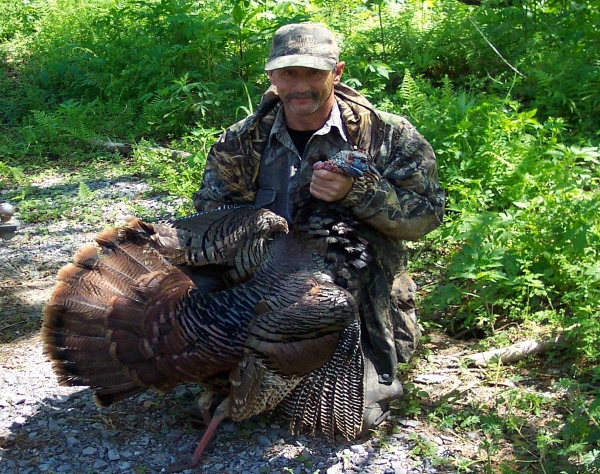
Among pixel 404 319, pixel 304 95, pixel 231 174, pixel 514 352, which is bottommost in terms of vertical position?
pixel 514 352

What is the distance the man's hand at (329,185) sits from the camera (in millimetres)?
3475

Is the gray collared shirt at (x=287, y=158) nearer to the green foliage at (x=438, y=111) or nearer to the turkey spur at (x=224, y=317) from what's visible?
the turkey spur at (x=224, y=317)

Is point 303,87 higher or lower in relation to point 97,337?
higher

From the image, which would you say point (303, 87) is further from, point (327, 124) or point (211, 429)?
point (211, 429)

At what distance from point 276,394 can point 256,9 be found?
A: 4949 millimetres

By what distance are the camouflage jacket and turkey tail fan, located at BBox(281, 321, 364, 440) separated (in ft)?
0.81

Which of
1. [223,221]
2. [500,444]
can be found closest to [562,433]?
[500,444]

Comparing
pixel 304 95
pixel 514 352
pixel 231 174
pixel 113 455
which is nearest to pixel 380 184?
pixel 304 95

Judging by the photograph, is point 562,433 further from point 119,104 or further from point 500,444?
point 119,104

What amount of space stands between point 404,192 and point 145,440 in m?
1.80

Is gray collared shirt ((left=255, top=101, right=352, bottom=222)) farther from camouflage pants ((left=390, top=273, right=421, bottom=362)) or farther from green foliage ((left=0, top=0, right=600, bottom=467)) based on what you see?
green foliage ((left=0, top=0, right=600, bottom=467))

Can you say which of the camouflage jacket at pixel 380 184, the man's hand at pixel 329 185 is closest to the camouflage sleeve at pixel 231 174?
the camouflage jacket at pixel 380 184

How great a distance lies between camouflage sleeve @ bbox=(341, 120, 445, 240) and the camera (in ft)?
12.0

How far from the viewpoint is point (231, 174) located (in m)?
4.14
